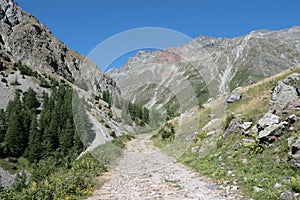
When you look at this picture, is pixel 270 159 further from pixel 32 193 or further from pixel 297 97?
pixel 32 193

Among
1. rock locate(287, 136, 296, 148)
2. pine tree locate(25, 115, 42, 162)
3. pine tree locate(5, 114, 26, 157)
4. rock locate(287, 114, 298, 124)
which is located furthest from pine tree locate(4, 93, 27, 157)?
rock locate(287, 136, 296, 148)

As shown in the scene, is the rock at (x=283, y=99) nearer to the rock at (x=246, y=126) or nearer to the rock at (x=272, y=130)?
the rock at (x=246, y=126)

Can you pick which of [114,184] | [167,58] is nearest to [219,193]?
[114,184]

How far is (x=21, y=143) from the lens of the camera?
6650cm

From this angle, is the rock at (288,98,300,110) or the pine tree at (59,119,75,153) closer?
the rock at (288,98,300,110)

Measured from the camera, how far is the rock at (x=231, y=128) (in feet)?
55.2

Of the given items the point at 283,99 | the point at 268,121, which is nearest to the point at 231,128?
the point at 268,121

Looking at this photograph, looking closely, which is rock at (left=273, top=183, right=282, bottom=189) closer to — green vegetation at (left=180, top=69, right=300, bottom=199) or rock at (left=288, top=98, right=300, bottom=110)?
green vegetation at (left=180, top=69, right=300, bottom=199)

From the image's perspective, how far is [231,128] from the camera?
56.4 feet

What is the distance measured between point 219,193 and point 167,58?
1852 cm

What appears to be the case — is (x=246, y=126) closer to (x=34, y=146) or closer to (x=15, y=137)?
(x=34, y=146)

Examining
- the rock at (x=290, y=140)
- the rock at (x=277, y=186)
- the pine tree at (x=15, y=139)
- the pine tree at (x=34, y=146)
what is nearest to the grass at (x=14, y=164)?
the pine tree at (x=34, y=146)

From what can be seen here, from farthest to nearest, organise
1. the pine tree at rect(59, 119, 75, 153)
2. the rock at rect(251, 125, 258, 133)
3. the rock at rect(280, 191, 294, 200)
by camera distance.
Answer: the pine tree at rect(59, 119, 75, 153) → the rock at rect(251, 125, 258, 133) → the rock at rect(280, 191, 294, 200)

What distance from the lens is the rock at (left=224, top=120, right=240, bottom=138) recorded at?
1683cm
